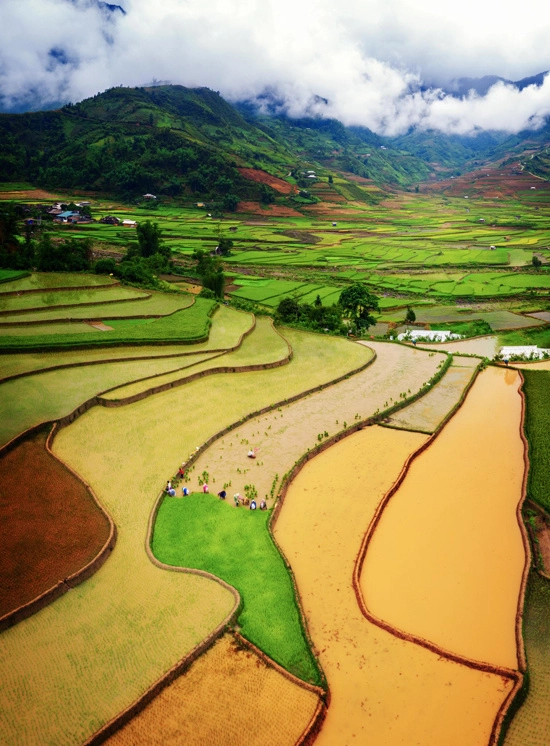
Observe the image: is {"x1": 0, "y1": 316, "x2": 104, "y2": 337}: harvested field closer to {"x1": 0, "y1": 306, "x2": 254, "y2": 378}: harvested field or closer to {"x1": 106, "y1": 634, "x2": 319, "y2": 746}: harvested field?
{"x1": 0, "y1": 306, "x2": 254, "y2": 378}: harvested field

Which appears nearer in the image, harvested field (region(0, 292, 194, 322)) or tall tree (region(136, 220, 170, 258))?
harvested field (region(0, 292, 194, 322))

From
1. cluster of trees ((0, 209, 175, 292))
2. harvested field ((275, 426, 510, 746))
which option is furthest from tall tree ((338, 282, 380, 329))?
harvested field ((275, 426, 510, 746))

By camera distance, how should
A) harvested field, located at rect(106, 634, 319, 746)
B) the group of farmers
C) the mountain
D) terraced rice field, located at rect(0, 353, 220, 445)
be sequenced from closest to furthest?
harvested field, located at rect(106, 634, 319, 746) → the group of farmers → terraced rice field, located at rect(0, 353, 220, 445) → the mountain

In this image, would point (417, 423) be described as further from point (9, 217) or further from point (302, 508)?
point (9, 217)

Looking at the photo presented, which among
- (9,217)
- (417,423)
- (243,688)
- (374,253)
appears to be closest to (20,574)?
(243,688)

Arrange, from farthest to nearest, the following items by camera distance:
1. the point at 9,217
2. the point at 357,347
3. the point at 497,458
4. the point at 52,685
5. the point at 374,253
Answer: the point at 374,253, the point at 9,217, the point at 357,347, the point at 497,458, the point at 52,685

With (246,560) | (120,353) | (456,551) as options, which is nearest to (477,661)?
(456,551)
